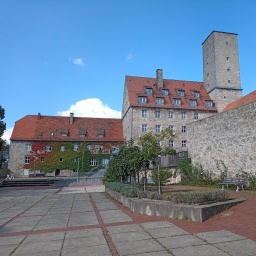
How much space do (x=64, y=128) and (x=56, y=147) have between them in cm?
409

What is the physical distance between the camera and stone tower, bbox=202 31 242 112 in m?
42.2

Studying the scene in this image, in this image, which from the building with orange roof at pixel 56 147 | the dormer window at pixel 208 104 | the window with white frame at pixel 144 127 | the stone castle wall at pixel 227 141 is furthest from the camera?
the dormer window at pixel 208 104

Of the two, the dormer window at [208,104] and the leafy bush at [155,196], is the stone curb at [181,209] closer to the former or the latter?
the leafy bush at [155,196]

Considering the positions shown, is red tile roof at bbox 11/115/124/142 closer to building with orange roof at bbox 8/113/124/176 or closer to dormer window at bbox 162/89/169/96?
building with orange roof at bbox 8/113/124/176

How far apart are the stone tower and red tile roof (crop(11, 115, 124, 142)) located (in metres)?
18.6

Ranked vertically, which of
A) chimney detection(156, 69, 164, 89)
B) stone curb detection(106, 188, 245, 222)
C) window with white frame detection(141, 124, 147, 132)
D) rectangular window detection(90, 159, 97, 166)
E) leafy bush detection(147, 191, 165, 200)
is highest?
chimney detection(156, 69, 164, 89)

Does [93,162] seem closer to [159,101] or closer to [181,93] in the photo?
[159,101]

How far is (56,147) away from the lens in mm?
41062

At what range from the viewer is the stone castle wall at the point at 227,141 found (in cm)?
1434

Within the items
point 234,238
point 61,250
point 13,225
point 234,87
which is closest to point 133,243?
point 61,250

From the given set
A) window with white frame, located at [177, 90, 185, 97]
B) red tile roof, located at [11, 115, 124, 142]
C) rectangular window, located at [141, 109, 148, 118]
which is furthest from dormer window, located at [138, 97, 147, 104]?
red tile roof, located at [11, 115, 124, 142]

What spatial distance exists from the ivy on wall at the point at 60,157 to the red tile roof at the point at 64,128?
1.20 meters

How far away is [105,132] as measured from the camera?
44250 millimetres

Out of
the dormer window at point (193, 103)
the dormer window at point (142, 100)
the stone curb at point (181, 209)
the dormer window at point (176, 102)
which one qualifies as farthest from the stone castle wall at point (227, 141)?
the dormer window at point (193, 103)
